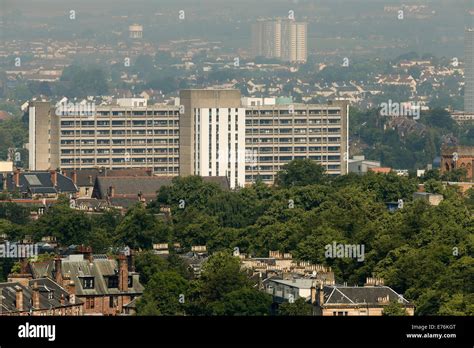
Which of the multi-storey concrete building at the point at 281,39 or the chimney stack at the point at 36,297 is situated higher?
the multi-storey concrete building at the point at 281,39

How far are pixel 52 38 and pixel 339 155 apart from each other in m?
49.3

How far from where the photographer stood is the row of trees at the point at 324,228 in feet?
138

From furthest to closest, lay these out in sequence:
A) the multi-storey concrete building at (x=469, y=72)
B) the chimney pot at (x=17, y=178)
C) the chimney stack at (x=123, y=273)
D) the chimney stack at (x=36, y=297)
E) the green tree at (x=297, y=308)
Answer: the multi-storey concrete building at (x=469, y=72)
the chimney pot at (x=17, y=178)
the chimney stack at (x=123, y=273)
the green tree at (x=297, y=308)
the chimney stack at (x=36, y=297)

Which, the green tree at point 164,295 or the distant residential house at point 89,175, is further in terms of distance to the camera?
the distant residential house at point 89,175

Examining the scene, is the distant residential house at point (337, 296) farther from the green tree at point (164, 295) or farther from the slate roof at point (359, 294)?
the green tree at point (164, 295)

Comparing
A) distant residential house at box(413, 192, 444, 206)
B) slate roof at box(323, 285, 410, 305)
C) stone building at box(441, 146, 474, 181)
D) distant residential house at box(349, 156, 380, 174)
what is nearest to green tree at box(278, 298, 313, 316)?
slate roof at box(323, 285, 410, 305)

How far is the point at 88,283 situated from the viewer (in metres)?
40.2

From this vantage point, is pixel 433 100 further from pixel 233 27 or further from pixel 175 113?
pixel 175 113

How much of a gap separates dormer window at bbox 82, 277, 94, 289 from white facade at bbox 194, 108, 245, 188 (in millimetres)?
75644

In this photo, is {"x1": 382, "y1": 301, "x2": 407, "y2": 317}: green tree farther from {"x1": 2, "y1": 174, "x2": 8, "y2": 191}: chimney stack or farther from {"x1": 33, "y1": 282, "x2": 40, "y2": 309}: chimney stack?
{"x1": 2, "y1": 174, "x2": 8, "y2": 191}: chimney stack

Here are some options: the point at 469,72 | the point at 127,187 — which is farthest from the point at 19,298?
the point at 469,72

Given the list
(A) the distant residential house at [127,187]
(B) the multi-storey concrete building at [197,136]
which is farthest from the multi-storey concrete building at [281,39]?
(A) the distant residential house at [127,187]

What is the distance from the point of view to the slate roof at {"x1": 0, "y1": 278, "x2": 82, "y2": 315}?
28845mm

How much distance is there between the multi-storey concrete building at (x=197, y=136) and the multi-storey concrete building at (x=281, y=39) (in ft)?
149
